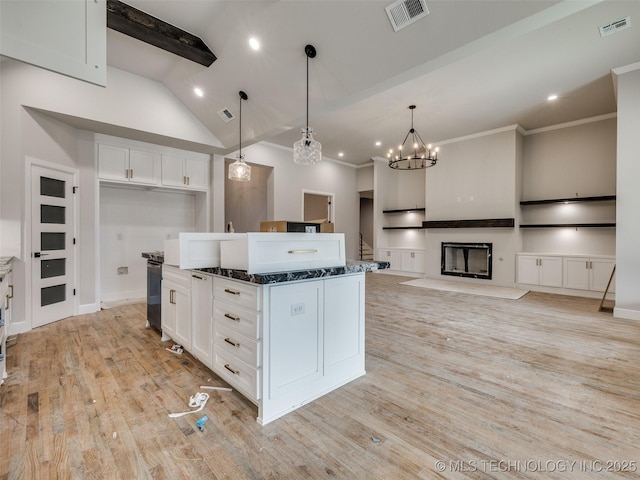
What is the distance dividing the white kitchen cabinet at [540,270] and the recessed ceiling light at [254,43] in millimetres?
6488

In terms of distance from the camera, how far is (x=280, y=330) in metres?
1.85

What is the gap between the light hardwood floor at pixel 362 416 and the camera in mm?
1486

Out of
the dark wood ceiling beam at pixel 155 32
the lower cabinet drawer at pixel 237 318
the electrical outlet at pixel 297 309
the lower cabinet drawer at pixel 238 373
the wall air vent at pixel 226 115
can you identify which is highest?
the dark wood ceiling beam at pixel 155 32

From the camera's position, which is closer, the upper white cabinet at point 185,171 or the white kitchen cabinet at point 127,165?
the white kitchen cabinet at point 127,165

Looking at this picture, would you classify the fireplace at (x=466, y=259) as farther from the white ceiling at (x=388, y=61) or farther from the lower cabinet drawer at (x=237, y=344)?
the lower cabinet drawer at (x=237, y=344)

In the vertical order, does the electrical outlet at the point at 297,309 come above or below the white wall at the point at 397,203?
below

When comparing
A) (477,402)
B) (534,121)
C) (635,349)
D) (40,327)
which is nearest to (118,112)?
(40,327)

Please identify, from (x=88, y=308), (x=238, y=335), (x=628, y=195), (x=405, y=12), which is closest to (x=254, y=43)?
(x=405, y=12)

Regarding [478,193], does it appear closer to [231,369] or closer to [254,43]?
[254,43]

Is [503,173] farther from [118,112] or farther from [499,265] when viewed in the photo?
[118,112]

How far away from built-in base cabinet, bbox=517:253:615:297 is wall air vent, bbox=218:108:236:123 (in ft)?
→ 21.4

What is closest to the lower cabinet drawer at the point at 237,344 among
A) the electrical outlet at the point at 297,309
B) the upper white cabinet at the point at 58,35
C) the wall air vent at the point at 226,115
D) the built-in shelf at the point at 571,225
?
the electrical outlet at the point at 297,309

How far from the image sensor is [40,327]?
12.3 feet

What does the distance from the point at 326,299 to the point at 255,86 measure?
3330mm
